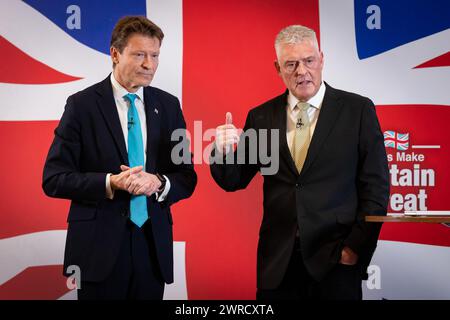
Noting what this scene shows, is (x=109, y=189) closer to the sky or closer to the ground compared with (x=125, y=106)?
closer to the ground

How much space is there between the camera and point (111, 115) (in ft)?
8.50

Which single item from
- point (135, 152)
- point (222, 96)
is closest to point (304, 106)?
point (135, 152)

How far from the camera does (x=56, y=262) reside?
3662 mm

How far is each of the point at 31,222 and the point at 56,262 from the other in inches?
11.2

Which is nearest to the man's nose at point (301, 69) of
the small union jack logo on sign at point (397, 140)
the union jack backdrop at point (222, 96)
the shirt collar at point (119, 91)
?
the shirt collar at point (119, 91)

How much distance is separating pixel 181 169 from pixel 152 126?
242 mm

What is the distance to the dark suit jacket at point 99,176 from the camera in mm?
2469

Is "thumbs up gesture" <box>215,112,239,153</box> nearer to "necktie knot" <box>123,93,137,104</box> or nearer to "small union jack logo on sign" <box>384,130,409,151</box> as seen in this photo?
"necktie knot" <box>123,93,137,104</box>

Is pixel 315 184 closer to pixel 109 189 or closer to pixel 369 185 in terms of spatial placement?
pixel 369 185

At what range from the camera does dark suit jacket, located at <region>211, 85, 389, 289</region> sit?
2.38 m

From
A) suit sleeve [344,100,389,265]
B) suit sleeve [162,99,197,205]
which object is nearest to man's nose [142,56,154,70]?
suit sleeve [162,99,197,205]

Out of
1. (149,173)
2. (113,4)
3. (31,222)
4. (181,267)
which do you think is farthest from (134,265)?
(113,4)

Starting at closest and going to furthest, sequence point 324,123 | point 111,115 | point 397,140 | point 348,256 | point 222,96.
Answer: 1. point 348,256
2. point 324,123
3. point 111,115
4. point 397,140
5. point 222,96

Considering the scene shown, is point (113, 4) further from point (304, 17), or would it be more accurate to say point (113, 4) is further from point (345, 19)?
point (345, 19)
